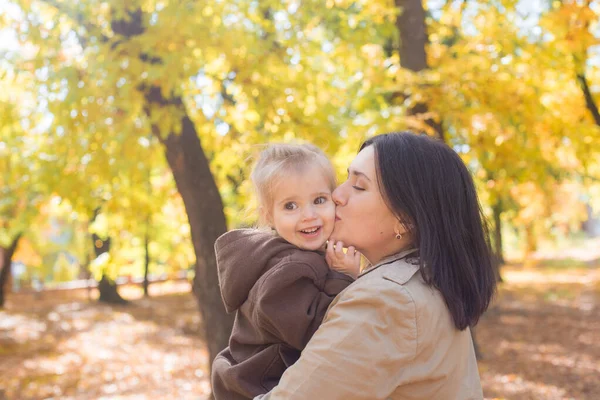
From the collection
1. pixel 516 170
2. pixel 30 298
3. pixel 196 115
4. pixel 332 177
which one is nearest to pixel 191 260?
pixel 196 115

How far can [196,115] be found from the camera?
710 centimetres

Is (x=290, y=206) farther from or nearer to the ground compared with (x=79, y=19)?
nearer to the ground

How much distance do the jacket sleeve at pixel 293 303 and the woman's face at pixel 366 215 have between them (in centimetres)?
15

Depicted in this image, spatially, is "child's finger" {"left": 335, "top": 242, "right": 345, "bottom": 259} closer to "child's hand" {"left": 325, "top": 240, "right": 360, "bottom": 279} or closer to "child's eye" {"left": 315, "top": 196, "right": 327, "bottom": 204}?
"child's hand" {"left": 325, "top": 240, "right": 360, "bottom": 279}

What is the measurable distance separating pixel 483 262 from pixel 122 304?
17013 mm

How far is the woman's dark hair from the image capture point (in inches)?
67.6

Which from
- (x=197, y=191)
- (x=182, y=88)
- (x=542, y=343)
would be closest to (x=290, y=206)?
(x=182, y=88)

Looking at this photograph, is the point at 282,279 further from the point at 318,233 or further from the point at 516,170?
the point at 516,170

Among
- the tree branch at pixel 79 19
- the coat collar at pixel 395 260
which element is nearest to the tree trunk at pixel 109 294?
the tree branch at pixel 79 19

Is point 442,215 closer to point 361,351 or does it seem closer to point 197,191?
point 361,351

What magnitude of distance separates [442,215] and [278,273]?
19.4 inches

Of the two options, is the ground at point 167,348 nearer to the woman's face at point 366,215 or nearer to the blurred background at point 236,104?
the blurred background at point 236,104

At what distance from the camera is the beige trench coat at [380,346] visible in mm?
1528

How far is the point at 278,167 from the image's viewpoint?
2223 millimetres
